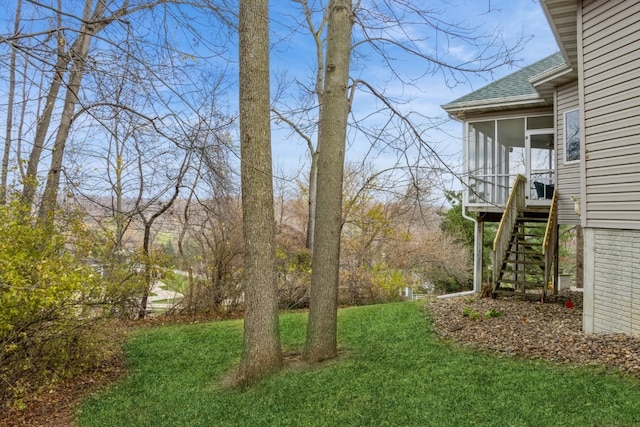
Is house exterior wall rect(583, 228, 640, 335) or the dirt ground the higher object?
house exterior wall rect(583, 228, 640, 335)

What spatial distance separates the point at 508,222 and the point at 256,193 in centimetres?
656

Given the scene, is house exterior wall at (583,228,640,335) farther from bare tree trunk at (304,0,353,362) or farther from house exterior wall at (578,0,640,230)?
bare tree trunk at (304,0,353,362)

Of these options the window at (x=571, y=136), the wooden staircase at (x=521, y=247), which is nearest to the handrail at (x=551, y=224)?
the wooden staircase at (x=521, y=247)

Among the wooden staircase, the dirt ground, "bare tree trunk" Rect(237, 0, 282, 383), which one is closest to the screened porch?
the wooden staircase

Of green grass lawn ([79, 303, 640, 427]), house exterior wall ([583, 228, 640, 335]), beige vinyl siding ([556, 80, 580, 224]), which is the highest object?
beige vinyl siding ([556, 80, 580, 224])

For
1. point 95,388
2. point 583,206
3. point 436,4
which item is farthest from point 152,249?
point 583,206

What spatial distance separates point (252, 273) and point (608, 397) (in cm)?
365

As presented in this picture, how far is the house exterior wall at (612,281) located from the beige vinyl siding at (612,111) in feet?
0.67

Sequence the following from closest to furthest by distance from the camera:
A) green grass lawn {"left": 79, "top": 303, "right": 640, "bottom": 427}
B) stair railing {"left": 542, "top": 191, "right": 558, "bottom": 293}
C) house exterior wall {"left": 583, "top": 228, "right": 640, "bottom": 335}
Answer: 1. green grass lawn {"left": 79, "top": 303, "right": 640, "bottom": 427}
2. house exterior wall {"left": 583, "top": 228, "right": 640, "bottom": 335}
3. stair railing {"left": 542, "top": 191, "right": 558, "bottom": 293}

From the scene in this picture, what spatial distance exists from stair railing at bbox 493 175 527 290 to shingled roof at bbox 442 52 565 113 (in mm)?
1877

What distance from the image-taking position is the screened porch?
11031 millimetres

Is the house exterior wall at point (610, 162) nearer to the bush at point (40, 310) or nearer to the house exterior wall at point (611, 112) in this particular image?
the house exterior wall at point (611, 112)

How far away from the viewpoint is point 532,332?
20.8 ft

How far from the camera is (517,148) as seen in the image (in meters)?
13.6
